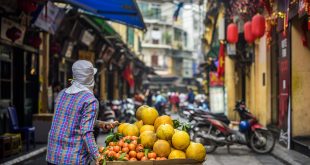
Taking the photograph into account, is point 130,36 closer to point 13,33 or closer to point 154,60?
point 154,60

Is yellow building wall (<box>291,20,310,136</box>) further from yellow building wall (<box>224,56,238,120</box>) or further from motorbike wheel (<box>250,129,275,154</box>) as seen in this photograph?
yellow building wall (<box>224,56,238,120</box>)

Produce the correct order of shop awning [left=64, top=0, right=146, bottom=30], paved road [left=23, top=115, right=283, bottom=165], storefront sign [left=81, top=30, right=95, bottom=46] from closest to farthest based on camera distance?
paved road [left=23, top=115, right=283, bottom=165] → shop awning [left=64, top=0, right=146, bottom=30] → storefront sign [left=81, top=30, right=95, bottom=46]

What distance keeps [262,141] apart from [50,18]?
22.8 feet

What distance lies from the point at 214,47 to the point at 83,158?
2671 cm

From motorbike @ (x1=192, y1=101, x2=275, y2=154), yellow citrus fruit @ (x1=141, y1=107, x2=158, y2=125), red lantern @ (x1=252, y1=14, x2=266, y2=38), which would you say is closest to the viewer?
yellow citrus fruit @ (x1=141, y1=107, x2=158, y2=125)

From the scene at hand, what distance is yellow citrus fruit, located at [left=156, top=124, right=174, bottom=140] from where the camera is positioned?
5.04 m

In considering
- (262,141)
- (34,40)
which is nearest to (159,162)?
(262,141)

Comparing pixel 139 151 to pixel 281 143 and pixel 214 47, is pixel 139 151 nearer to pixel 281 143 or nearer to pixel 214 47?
pixel 281 143

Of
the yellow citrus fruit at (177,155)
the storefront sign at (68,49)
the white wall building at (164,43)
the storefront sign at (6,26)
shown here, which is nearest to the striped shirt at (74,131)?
the yellow citrus fruit at (177,155)

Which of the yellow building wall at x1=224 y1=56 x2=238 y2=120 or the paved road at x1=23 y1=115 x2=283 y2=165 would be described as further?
the yellow building wall at x1=224 y1=56 x2=238 y2=120

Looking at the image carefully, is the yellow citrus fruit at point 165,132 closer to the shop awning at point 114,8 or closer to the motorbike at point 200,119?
the shop awning at point 114,8

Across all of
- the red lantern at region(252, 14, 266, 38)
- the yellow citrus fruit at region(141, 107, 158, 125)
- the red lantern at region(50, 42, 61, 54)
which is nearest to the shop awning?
the red lantern at region(252, 14, 266, 38)

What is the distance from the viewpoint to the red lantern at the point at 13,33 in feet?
43.1

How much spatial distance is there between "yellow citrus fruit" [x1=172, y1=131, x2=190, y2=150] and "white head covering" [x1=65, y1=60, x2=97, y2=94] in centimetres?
92
